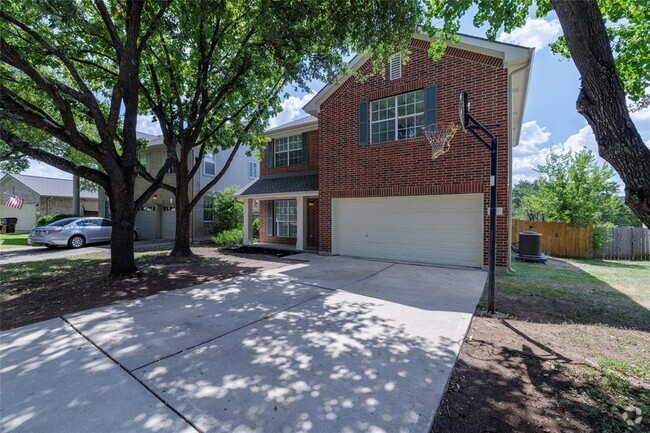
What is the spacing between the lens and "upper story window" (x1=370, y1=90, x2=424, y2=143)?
970 cm

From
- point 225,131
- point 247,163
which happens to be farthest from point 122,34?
point 247,163

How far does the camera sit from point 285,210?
588 inches

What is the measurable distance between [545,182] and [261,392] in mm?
16258

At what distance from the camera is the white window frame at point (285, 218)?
1462 cm

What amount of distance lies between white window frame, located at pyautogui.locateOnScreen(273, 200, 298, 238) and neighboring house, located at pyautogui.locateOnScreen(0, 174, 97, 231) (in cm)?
2277

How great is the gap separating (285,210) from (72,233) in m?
10.3

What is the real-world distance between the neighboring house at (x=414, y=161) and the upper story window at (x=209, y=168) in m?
7.67

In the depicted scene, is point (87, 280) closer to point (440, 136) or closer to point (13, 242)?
point (440, 136)

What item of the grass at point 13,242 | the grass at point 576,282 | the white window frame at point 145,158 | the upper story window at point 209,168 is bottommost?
the grass at point 576,282

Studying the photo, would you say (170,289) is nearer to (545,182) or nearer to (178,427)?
(178,427)

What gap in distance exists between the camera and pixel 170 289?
642 cm

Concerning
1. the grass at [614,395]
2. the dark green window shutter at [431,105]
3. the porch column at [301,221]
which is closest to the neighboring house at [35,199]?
the porch column at [301,221]

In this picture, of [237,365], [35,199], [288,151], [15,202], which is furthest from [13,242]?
[237,365]

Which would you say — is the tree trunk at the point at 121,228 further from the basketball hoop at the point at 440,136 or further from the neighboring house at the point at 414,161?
the basketball hoop at the point at 440,136
